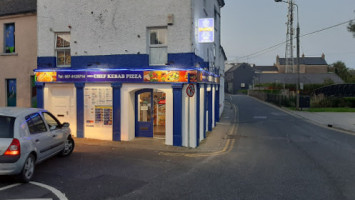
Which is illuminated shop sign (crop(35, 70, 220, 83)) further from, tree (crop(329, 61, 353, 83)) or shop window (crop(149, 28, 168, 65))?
tree (crop(329, 61, 353, 83))

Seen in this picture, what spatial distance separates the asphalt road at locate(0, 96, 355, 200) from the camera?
6359 millimetres

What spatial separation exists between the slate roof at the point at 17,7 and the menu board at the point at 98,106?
630cm

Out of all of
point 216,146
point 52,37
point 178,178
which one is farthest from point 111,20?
point 178,178

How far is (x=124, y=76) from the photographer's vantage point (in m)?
12.2

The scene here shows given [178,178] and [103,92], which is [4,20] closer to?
[103,92]

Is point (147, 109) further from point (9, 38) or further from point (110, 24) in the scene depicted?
point (9, 38)

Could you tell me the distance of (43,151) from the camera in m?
7.70

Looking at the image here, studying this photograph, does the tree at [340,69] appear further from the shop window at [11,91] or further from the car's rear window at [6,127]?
the car's rear window at [6,127]

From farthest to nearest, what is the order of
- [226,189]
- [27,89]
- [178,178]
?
[27,89] < [178,178] < [226,189]

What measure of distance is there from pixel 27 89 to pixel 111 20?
7.12 m

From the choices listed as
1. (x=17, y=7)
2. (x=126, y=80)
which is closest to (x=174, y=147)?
(x=126, y=80)

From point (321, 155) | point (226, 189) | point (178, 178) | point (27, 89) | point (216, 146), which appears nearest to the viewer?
point (226, 189)

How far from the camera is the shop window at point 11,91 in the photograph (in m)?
16.4

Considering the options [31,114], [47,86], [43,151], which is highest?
[47,86]
